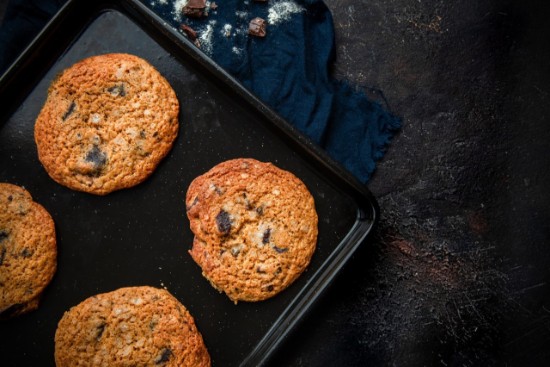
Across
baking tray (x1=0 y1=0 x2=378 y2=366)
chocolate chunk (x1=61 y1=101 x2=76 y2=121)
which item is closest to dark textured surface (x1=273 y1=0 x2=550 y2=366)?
A: baking tray (x1=0 y1=0 x2=378 y2=366)

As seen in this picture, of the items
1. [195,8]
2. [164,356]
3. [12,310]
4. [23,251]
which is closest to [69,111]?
[23,251]

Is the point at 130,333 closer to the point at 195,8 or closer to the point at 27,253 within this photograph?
the point at 27,253

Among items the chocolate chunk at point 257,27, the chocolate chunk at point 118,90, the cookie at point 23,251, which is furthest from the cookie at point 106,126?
the chocolate chunk at point 257,27

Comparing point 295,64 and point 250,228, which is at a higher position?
point 295,64

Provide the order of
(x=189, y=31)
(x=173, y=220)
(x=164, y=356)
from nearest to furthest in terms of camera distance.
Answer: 1. (x=164, y=356)
2. (x=173, y=220)
3. (x=189, y=31)

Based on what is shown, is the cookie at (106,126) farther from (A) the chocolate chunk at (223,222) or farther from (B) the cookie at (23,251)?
(A) the chocolate chunk at (223,222)

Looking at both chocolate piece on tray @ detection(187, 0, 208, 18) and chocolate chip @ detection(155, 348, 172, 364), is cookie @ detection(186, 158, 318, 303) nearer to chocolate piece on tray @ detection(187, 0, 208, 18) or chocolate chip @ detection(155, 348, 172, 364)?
chocolate chip @ detection(155, 348, 172, 364)
